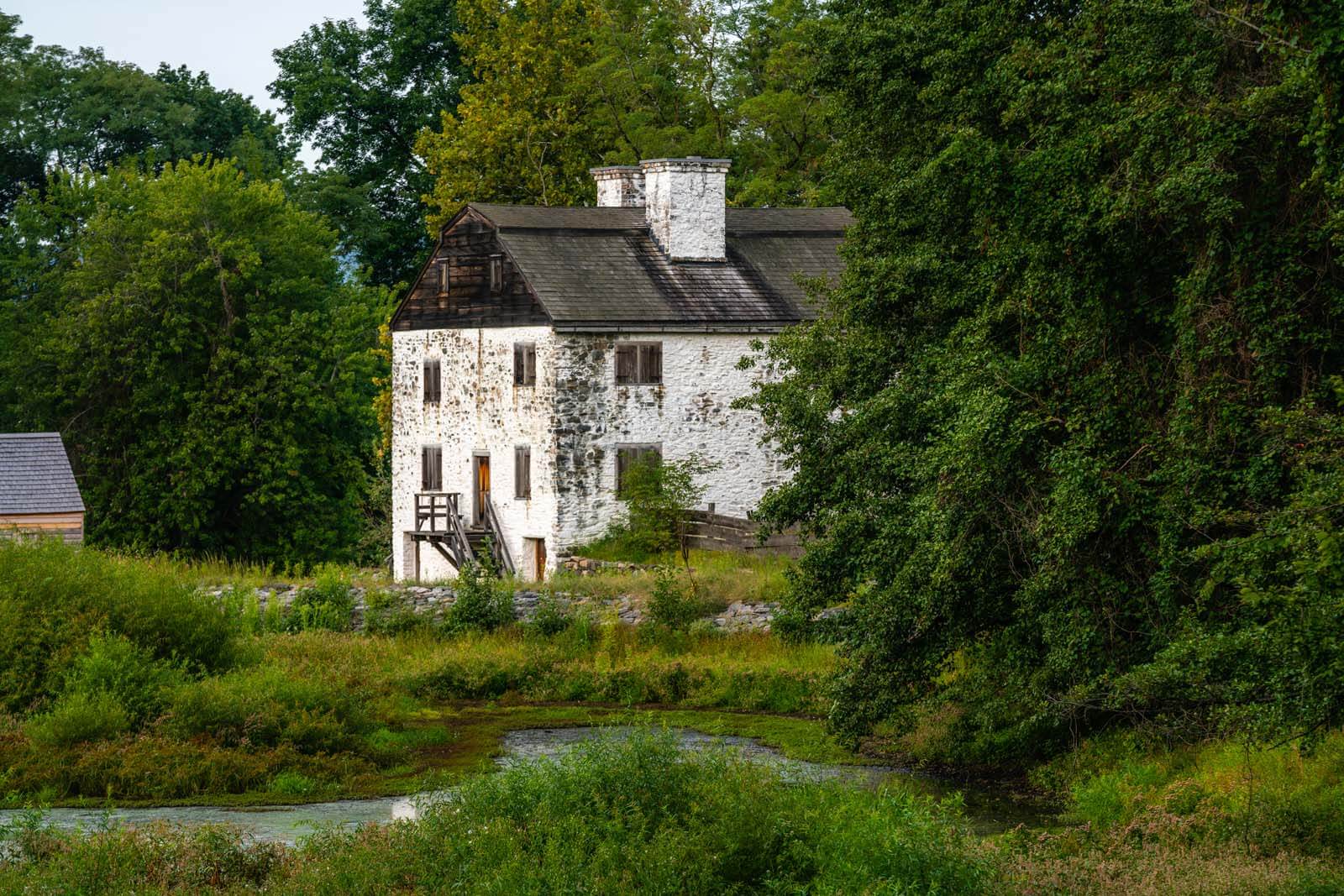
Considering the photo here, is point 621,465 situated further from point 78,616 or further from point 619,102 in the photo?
point 78,616

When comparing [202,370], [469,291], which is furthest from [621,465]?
[202,370]

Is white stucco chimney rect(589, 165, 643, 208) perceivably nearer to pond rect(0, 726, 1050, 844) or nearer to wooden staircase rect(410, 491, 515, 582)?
wooden staircase rect(410, 491, 515, 582)

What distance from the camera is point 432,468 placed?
140ft

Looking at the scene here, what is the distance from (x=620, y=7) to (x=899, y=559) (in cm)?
3721

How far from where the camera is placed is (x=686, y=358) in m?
39.0

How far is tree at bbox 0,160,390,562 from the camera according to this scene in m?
45.7

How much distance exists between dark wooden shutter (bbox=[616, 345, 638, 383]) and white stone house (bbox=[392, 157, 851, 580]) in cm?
4

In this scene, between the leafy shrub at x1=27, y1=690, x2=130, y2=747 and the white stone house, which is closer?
the leafy shrub at x1=27, y1=690, x2=130, y2=747

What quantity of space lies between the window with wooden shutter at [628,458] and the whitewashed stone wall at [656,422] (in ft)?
0.39

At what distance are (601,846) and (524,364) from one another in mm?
27170

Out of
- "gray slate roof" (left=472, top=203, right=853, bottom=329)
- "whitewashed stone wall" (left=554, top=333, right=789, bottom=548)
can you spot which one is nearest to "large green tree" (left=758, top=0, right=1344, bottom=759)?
"whitewashed stone wall" (left=554, top=333, right=789, bottom=548)

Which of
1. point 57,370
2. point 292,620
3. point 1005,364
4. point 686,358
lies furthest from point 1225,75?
point 57,370

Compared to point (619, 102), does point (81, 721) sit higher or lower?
lower

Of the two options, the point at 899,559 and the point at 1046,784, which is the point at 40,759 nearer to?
the point at 899,559
